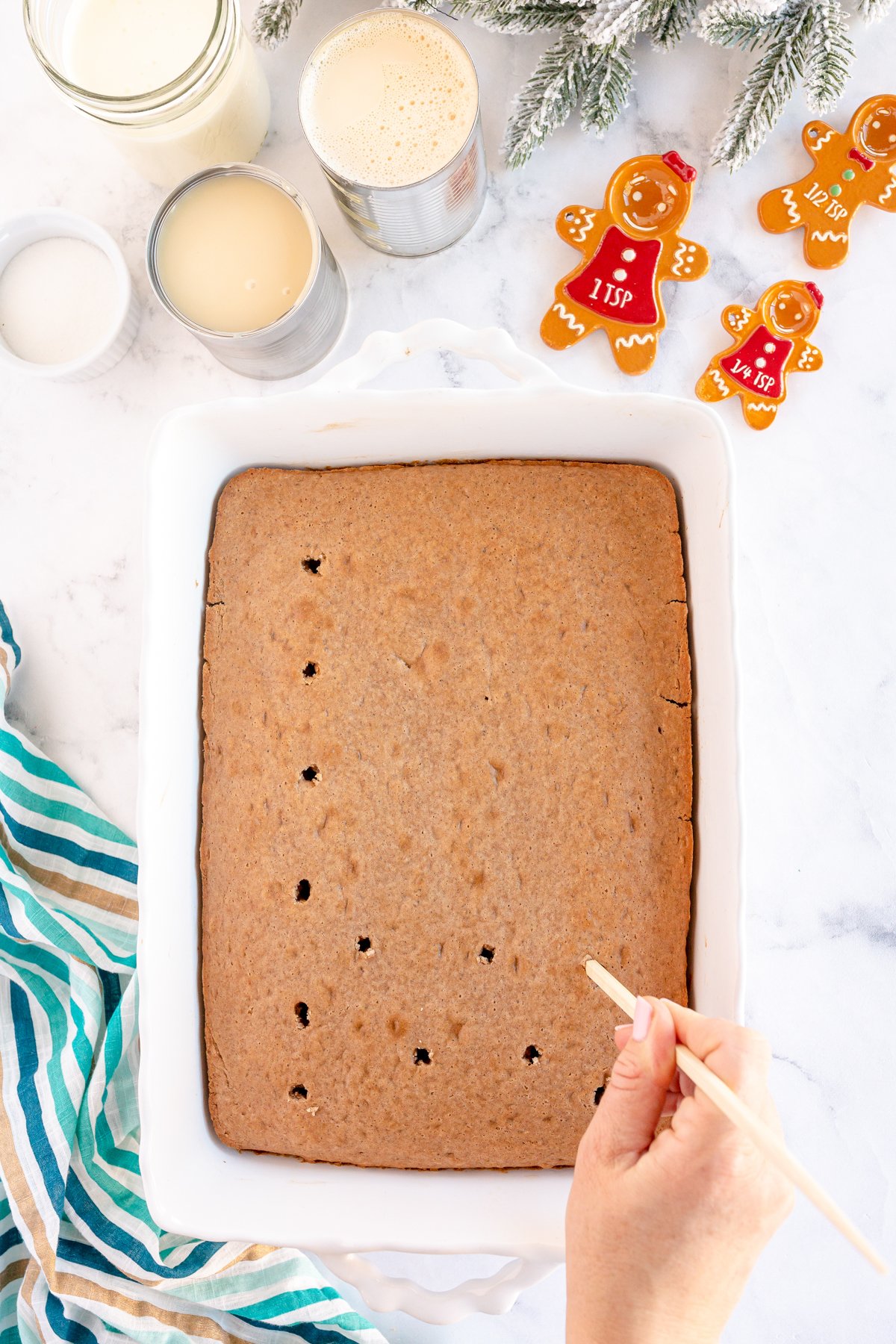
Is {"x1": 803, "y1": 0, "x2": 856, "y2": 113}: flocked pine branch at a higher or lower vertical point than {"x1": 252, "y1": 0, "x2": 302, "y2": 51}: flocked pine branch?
higher

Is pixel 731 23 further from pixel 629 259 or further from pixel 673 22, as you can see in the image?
pixel 629 259

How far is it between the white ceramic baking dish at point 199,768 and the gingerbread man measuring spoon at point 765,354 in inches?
7.8

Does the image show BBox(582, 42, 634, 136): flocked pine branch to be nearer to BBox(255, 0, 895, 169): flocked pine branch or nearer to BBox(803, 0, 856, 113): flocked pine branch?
BBox(255, 0, 895, 169): flocked pine branch

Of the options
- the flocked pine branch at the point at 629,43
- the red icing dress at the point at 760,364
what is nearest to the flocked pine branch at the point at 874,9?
the flocked pine branch at the point at 629,43

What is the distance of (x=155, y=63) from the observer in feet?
3.66

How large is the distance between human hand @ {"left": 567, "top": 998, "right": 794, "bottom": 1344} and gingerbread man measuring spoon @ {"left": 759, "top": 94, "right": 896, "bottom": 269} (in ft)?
3.06

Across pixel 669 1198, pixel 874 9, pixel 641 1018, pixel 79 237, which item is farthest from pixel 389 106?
pixel 669 1198

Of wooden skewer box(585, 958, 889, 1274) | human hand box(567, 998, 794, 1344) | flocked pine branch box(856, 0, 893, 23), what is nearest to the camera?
wooden skewer box(585, 958, 889, 1274)

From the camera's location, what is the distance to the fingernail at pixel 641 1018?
2.65ft

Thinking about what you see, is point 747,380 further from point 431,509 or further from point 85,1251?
point 85,1251

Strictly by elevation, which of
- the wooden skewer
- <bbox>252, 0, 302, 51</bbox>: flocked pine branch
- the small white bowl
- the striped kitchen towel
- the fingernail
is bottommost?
the striped kitchen towel

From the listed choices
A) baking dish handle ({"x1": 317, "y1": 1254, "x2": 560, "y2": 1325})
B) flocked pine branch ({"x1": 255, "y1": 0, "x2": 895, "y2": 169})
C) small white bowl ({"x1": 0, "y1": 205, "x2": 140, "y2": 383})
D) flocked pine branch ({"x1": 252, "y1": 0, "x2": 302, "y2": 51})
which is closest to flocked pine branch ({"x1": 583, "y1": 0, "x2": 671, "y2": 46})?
flocked pine branch ({"x1": 255, "y1": 0, "x2": 895, "y2": 169})

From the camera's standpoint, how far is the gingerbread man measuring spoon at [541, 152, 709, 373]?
120cm

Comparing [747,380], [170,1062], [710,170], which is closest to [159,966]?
[170,1062]
